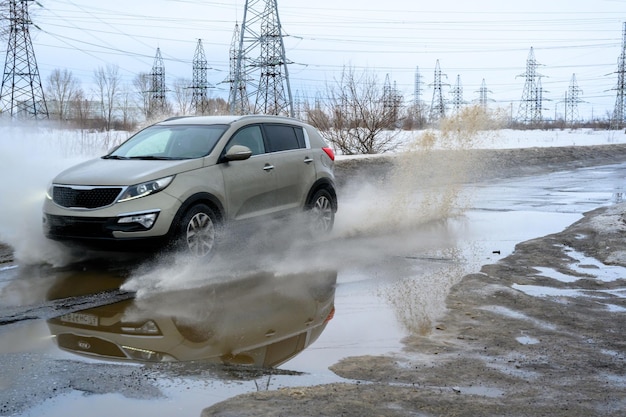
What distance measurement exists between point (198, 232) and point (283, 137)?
2476 mm

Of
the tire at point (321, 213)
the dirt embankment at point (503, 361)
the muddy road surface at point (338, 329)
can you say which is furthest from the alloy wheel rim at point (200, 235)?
the dirt embankment at point (503, 361)

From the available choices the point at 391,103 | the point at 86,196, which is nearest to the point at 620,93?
the point at 391,103

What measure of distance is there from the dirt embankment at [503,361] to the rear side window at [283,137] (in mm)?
3363

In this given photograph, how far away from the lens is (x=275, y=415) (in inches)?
161

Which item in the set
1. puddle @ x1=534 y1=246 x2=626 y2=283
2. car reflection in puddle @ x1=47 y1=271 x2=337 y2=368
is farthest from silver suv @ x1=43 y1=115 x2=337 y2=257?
puddle @ x1=534 y1=246 x2=626 y2=283

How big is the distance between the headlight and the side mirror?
1.03 m

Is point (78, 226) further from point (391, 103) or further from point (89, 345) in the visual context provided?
point (391, 103)

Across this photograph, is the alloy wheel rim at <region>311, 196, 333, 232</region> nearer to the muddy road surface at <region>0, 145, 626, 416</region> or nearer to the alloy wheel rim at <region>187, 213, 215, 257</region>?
the muddy road surface at <region>0, 145, 626, 416</region>

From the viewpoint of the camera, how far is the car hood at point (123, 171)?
26.9 feet

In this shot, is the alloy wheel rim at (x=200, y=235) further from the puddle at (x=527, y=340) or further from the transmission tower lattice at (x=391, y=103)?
the transmission tower lattice at (x=391, y=103)

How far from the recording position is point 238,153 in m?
9.07

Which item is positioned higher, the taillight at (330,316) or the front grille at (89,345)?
the front grille at (89,345)

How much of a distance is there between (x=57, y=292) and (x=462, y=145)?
11.8 meters

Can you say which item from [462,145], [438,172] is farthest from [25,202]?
[438,172]
